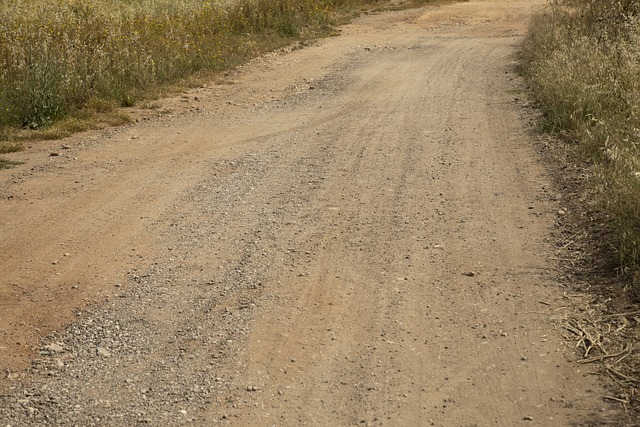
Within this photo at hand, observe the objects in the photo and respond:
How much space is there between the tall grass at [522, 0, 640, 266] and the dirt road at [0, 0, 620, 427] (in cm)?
48

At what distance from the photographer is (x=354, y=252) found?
597cm

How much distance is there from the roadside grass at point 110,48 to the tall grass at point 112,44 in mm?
14

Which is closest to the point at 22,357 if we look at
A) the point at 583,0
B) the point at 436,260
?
the point at 436,260

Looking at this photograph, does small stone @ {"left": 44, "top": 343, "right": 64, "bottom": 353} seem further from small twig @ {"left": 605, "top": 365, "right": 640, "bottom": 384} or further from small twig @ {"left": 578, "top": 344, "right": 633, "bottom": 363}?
small twig @ {"left": 605, "top": 365, "right": 640, "bottom": 384}

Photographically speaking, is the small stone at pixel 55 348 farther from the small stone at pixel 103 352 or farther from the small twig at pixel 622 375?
the small twig at pixel 622 375

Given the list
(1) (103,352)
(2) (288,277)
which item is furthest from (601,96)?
(1) (103,352)

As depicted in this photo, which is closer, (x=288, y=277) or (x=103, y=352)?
(x=103, y=352)

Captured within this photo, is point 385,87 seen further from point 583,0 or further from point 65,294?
point 65,294

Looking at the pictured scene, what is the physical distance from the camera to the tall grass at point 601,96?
5.88 meters

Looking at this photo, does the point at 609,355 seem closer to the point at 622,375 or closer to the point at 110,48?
the point at 622,375

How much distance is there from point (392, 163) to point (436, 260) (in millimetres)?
2476

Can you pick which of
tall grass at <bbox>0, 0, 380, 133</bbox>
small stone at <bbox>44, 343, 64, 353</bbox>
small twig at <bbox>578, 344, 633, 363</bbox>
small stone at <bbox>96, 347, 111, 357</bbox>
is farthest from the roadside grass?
small twig at <bbox>578, 344, 633, 363</bbox>

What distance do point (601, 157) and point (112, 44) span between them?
7381mm

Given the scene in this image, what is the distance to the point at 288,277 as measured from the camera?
5.57 m
